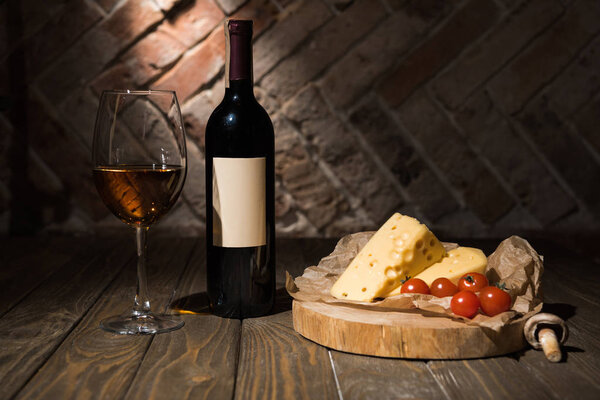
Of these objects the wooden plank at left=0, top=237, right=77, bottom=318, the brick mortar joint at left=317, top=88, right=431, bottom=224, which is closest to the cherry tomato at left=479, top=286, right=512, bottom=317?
the wooden plank at left=0, top=237, right=77, bottom=318

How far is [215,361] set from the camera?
803 mm

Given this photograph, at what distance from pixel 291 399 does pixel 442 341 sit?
216 mm

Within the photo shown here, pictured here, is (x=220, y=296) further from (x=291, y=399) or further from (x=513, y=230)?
(x=513, y=230)

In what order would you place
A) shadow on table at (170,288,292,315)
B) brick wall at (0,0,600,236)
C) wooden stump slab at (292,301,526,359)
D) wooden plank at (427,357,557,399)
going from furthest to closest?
brick wall at (0,0,600,236) → shadow on table at (170,288,292,315) → wooden stump slab at (292,301,526,359) → wooden plank at (427,357,557,399)

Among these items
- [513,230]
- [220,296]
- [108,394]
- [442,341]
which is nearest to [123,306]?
[220,296]

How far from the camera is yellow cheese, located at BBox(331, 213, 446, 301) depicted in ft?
3.24

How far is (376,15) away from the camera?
192 centimetres

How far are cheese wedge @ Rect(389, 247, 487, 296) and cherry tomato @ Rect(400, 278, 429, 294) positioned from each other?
55 mm

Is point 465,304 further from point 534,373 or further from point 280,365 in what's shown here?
point 280,365

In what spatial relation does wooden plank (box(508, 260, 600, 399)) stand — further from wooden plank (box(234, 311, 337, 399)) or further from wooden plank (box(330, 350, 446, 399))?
wooden plank (box(234, 311, 337, 399))

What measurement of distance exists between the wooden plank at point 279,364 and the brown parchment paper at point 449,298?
60mm

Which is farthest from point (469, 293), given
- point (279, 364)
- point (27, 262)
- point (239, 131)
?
point (27, 262)

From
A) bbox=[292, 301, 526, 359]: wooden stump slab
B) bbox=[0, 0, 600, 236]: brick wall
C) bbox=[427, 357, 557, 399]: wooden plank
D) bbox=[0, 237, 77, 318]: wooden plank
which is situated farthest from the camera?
bbox=[0, 0, 600, 236]: brick wall

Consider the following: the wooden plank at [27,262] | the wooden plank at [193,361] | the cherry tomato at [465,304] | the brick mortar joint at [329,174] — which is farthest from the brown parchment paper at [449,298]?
the brick mortar joint at [329,174]
